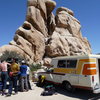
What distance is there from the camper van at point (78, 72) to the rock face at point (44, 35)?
59.9 ft

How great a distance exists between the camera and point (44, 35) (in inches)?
1390

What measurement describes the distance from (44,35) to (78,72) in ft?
88.3

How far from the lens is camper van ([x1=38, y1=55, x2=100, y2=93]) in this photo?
8430 millimetres

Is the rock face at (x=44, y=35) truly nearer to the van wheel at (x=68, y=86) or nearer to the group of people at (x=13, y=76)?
the group of people at (x=13, y=76)

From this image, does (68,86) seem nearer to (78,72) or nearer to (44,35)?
(78,72)

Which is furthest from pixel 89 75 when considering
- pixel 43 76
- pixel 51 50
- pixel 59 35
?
pixel 59 35

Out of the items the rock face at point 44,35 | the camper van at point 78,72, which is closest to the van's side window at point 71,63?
the camper van at point 78,72

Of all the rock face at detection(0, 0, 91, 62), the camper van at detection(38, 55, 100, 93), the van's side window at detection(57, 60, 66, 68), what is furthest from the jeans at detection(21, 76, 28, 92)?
the rock face at detection(0, 0, 91, 62)

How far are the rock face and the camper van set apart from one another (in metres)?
18.2

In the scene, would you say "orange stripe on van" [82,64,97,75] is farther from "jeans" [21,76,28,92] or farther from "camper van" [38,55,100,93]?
"jeans" [21,76,28,92]

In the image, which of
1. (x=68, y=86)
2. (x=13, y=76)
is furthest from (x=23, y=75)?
(x=68, y=86)

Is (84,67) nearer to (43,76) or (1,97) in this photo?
(43,76)

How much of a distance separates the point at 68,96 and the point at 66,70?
1633mm

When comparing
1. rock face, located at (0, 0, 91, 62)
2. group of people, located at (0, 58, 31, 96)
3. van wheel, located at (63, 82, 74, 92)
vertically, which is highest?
rock face, located at (0, 0, 91, 62)
